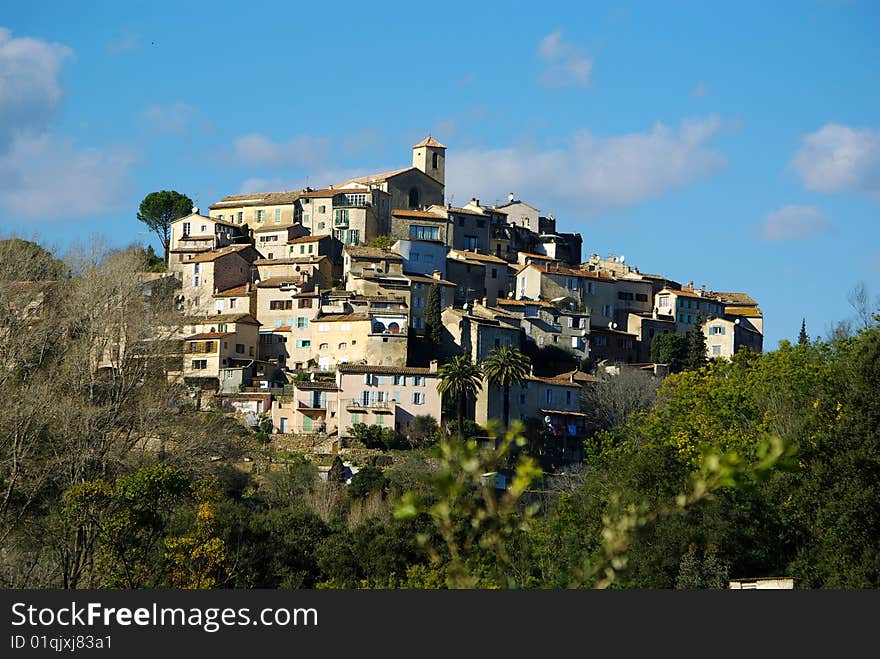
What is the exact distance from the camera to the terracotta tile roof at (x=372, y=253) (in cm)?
8731

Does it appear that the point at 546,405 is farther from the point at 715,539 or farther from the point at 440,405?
the point at 715,539

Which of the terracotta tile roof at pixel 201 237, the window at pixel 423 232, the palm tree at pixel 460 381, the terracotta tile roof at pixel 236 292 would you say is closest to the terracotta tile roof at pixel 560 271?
the window at pixel 423 232

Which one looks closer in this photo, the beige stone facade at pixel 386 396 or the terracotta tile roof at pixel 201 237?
the beige stone facade at pixel 386 396

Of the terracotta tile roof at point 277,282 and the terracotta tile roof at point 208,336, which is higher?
the terracotta tile roof at point 277,282

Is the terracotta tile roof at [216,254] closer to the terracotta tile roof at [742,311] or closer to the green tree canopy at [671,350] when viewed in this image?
the green tree canopy at [671,350]

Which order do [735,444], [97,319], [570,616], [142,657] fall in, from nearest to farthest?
[570,616] < [142,657] < [735,444] < [97,319]

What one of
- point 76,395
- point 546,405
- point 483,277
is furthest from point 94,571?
point 483,277

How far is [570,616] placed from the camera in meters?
13.0

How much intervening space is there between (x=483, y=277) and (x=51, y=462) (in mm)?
50399

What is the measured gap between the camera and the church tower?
4218 inches

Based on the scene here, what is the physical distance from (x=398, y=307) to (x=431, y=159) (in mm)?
29694

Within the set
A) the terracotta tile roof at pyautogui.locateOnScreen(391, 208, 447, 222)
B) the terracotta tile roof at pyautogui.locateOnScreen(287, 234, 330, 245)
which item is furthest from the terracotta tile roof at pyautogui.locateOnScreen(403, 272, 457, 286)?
the terracotta tile roof at pyautogui.locateOnScreen(287, 234, 330, 245)

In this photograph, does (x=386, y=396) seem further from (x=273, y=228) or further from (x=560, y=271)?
(x=273, y=228)

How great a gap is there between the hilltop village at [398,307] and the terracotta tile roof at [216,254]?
149mm
